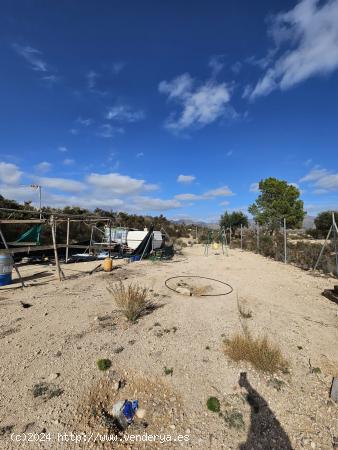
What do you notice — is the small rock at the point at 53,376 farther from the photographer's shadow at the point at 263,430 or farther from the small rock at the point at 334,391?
the small rock at the point at 334,391

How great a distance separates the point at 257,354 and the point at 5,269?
6.92 m

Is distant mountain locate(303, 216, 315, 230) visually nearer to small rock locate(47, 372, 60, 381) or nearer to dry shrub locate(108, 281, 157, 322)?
dry shrub locate(108, 281, 157, 322)

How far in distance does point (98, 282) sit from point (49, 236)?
29.3 feet

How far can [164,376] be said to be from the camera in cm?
312

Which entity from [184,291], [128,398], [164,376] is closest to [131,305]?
[164,376]

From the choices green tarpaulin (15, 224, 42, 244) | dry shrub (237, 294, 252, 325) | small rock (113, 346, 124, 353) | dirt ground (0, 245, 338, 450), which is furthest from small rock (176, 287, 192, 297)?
green tarpaulin (15, 224, 42, 244)

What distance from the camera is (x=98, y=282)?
763 centimetres

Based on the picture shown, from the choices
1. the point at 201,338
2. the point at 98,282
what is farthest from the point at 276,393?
the point at 98,282

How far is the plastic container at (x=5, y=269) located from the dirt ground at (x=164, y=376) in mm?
1117

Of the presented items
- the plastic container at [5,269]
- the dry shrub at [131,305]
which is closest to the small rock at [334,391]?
the dry shrub at [131,305]

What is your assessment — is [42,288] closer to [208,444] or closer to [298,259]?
[208,444]

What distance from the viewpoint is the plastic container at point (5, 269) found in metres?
6.94

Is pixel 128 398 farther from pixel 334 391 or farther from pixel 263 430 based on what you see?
pixel 334 391

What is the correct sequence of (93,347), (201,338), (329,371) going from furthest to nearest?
(201,338)
(93,347)
(329,371)
